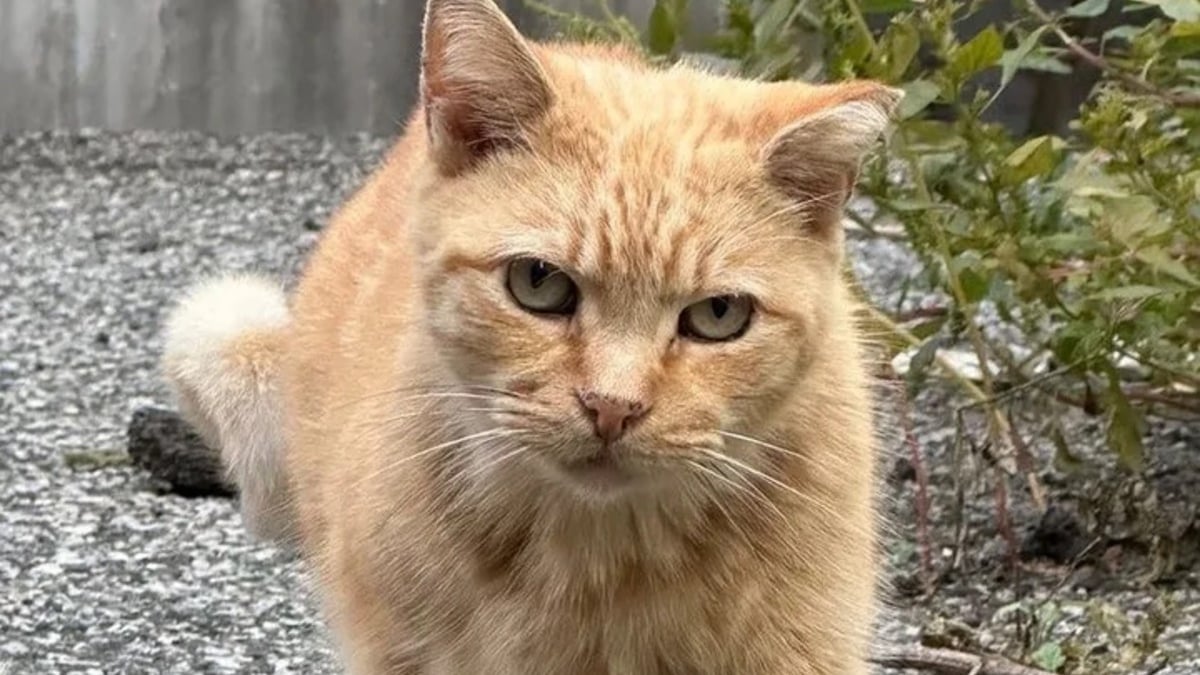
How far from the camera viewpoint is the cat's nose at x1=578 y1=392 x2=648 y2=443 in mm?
2182

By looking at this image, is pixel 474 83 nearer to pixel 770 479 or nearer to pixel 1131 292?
pixel 770 479

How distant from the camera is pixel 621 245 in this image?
2273 millimetres

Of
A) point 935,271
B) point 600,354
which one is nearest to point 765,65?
point 935,271

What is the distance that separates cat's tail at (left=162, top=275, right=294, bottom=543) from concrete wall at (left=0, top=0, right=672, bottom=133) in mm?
4726

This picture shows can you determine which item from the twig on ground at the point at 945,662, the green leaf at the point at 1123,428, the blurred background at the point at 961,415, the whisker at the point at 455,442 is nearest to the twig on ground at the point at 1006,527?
the blurred background at the point at 961,415

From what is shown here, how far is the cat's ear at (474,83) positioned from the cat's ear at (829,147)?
29 centimetres

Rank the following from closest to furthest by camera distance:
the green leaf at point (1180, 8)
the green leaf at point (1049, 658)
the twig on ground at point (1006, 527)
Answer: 1. the green leaf at point (1180, 8)
2. the green leaf at point (1049, 658)
3. the twig on ground at point (1006, 527)

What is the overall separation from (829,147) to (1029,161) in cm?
110

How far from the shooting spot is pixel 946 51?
3.33 meters

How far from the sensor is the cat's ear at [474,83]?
2.40m

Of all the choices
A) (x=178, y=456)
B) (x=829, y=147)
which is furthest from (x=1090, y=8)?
(x=178, y=456)

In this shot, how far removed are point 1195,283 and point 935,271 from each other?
567 mm

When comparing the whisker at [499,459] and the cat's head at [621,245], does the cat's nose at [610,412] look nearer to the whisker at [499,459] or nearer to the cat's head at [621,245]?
the cat's head at [621,245]

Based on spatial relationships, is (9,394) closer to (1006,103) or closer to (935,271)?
(935,271)
